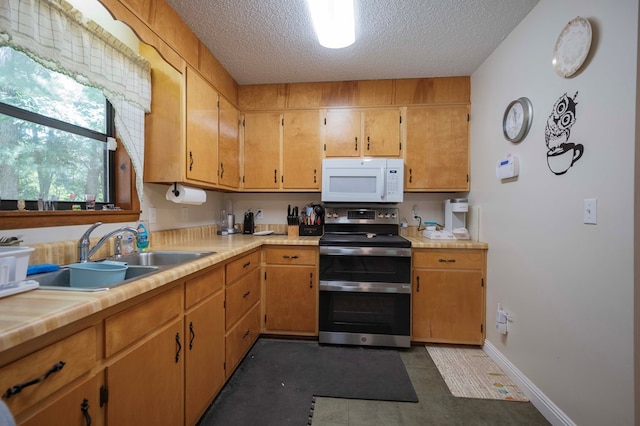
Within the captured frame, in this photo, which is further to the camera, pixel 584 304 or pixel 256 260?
pixel 256 260

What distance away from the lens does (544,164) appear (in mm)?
1567

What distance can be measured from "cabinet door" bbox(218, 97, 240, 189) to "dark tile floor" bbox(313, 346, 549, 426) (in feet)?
6.11

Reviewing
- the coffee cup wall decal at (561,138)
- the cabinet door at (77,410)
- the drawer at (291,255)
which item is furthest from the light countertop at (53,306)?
the coffee cup wall decal at (561,138)

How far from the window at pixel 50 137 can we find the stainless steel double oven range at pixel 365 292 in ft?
5.42

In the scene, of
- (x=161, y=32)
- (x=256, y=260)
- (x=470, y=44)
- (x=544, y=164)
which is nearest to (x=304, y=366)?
(x=256, y=260)

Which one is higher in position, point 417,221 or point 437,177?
point 437,177

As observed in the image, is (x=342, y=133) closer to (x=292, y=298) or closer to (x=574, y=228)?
(x=292, y=298)

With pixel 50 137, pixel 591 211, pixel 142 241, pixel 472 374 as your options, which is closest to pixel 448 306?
pixel 472 374

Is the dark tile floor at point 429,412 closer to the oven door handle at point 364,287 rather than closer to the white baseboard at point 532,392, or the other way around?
the white baseboard at point 532,392

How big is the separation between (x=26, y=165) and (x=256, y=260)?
145cm

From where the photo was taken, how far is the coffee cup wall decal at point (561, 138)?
1.35 meters

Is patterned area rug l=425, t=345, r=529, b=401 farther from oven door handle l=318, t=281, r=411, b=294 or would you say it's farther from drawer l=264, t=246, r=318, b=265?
drawer l=264, t=246, r=318, b=265

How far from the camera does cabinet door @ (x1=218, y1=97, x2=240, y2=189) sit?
7.66 feet

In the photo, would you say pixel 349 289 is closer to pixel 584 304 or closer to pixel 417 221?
pixel 417 221
